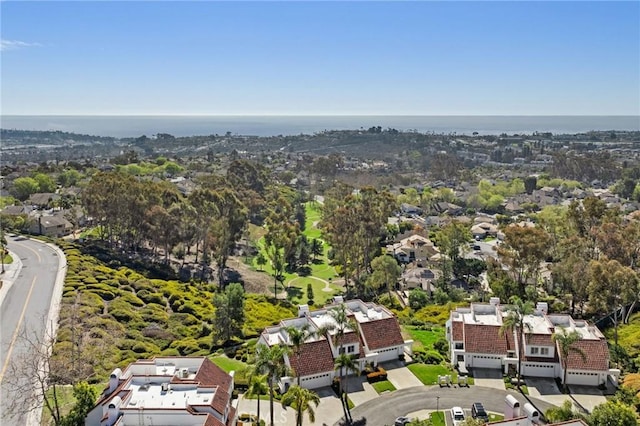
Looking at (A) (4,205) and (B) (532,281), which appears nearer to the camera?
(B) (532,281)

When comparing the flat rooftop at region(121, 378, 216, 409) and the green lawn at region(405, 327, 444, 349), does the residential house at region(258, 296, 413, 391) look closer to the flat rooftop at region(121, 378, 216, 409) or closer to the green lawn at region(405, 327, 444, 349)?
the green lawn at region(405, 327, 444, 349)

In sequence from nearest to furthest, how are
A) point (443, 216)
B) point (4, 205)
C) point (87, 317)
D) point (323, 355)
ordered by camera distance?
point (323, 355) < point (87, 317) < point (4, 205) < point (443, 216)

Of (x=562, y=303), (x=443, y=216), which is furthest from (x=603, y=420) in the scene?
(x=443, y=216)

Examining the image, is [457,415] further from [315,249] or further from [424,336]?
[315,249]

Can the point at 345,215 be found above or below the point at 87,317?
above

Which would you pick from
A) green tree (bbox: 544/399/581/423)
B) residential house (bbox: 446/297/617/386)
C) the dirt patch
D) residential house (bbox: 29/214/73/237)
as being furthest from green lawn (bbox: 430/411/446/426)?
residential house (bbox: 29/214/73/237)

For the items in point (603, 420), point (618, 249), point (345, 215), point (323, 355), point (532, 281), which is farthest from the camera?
point (345, 215)

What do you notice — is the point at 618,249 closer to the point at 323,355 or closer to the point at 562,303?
the point at 562,303
